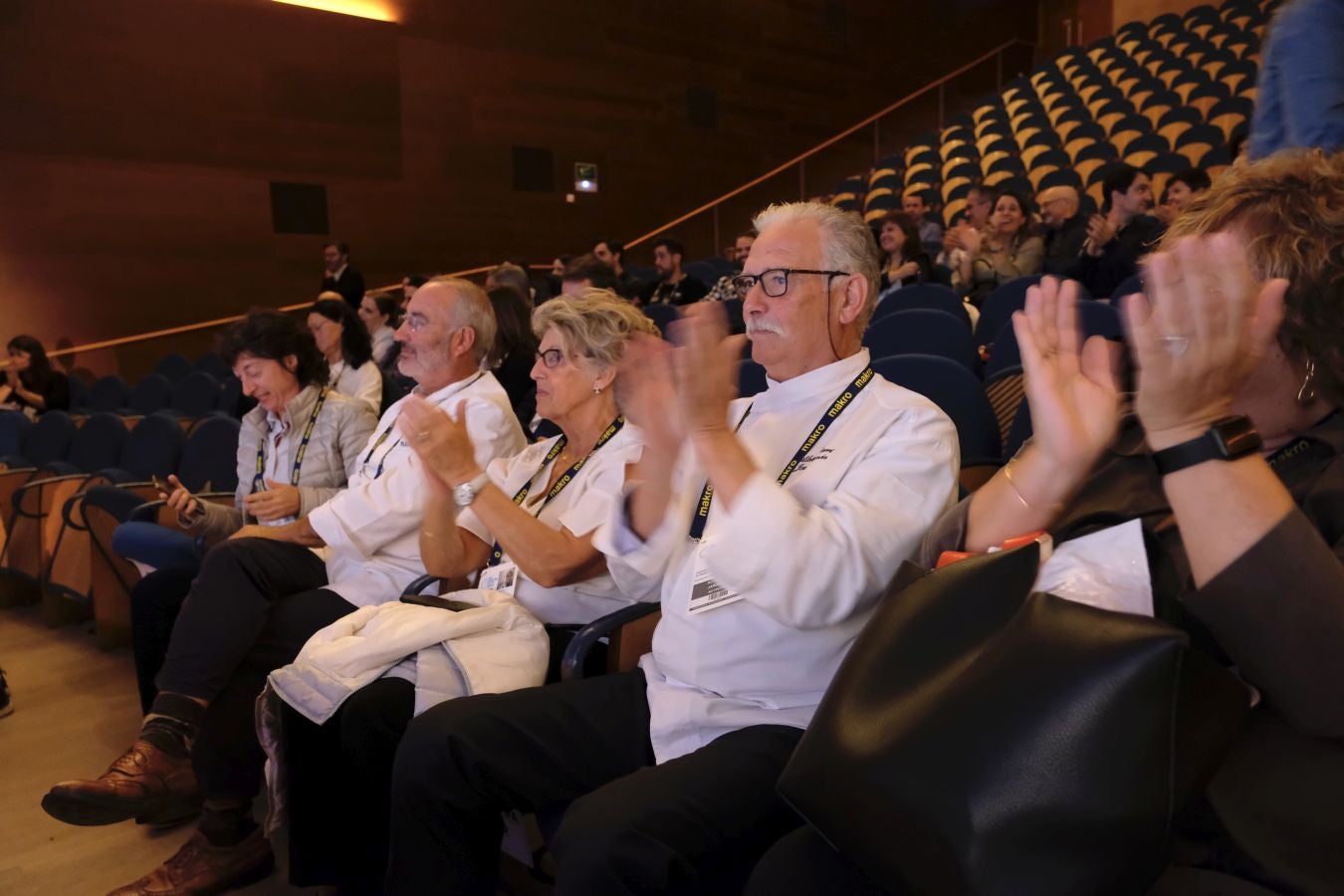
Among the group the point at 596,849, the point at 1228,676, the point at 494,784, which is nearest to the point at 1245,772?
the point at 1228,676

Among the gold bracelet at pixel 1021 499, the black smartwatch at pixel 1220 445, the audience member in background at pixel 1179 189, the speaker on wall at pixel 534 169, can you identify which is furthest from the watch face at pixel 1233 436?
the speaker on wall at pixel 534 169

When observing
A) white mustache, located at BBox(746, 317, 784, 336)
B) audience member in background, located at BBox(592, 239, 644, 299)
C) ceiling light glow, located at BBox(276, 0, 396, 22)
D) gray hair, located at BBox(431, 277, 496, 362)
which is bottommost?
white mustache, located at BBox(746, 317, 784, 336)

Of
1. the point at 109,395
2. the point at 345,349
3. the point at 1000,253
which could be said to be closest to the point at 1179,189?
the point at 1000,253

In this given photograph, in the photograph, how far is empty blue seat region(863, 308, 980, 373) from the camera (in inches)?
116

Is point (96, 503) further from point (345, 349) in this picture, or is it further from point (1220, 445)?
point (1220, 445)

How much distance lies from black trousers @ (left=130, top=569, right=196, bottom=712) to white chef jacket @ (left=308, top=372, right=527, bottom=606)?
0.44 meters

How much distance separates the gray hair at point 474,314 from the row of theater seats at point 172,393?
2676mm

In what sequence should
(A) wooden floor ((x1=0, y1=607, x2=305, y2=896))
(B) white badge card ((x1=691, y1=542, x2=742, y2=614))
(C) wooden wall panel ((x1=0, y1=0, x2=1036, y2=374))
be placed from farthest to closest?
(C) wooden wall panel ((x1=0, y1=0, x2=1036, y2=374))
(A) wooden floor ((x1=0, y1=607, x2=305, y2=896))
(B) white badge card ((x1=691, y1=542, x2=742, y2=614))

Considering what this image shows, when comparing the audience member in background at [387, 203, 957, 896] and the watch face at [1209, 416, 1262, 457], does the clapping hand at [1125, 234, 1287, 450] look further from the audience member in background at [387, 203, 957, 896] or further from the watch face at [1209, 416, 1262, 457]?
the audience member in background at [387, 203, 957, 896]

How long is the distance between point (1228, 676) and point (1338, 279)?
403 millimetres

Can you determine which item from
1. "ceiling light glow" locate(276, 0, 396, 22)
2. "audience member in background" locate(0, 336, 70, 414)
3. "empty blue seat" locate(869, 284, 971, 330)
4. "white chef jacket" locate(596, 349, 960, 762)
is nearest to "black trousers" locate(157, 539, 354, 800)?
"white chef jacket" locate(596, 349, 960, 762)

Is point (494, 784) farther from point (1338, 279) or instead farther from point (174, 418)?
point (174, 418)

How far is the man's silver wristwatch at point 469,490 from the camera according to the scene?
5.90 ft

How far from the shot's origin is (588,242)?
34.8 ft
